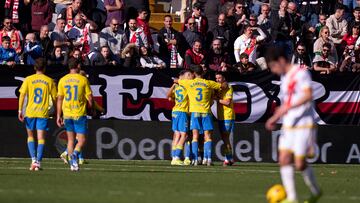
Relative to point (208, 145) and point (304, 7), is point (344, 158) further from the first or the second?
point (304, 7)

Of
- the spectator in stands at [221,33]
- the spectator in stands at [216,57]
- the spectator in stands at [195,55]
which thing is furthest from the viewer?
the spectator in stands at [221,33]

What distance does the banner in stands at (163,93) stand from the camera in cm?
2653

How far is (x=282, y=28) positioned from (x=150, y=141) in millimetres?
5579

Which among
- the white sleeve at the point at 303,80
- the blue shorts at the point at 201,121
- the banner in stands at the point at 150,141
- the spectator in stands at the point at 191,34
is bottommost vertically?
the banner in stands at the point at 150,141

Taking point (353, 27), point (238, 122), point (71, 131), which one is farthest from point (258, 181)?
point (353, 27)

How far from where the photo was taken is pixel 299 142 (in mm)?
12773

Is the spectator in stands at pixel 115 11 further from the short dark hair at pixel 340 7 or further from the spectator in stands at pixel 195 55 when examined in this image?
the short dark hair at pixel 340 7

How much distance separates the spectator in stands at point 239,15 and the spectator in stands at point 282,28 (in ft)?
2.66

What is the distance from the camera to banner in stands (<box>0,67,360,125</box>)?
26.5m

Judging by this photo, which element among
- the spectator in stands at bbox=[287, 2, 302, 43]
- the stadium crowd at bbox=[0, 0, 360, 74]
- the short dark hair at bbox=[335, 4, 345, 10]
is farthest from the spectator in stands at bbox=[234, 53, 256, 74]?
the short dark hair at bbox=[335, 4, 345, 10]

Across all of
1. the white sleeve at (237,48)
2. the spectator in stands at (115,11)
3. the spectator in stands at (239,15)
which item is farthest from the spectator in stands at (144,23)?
the spectator in stands at (239,15)

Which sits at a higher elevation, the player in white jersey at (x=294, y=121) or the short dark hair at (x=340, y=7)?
the player in white jersey at (x=294, y=121)

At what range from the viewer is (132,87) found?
26.7 meters

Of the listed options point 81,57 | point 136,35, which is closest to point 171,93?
point 81,57
